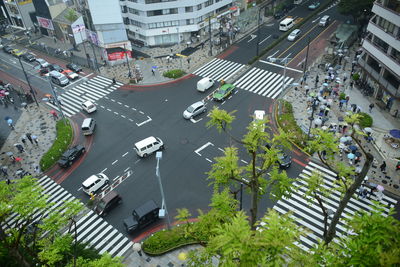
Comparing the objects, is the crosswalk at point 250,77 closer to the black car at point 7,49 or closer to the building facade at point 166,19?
the building facade at point 166,19

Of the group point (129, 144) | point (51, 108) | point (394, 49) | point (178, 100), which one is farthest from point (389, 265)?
point (51, 108)

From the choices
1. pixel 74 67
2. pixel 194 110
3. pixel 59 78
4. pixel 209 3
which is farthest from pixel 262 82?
pixel 59 78

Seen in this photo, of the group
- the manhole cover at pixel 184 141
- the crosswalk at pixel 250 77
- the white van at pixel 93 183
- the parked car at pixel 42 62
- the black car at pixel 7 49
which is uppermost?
the black car at pixel 7 49

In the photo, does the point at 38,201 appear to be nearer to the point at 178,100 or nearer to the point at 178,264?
the point at 178,264

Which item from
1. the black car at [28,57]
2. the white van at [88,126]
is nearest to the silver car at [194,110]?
the white van at [88,126]

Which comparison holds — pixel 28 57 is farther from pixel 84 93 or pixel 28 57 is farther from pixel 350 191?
pixel 350 191

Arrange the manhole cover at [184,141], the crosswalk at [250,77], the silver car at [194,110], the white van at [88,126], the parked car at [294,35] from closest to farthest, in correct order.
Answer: the manhole cover at [184,141]
the white van at [88,126]
the silver car at [194,110]
the crosswalk at [250,77]
the parked car at [294,35]
